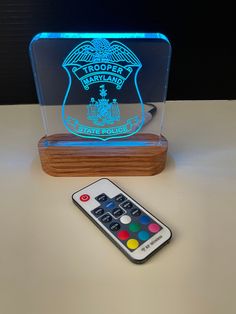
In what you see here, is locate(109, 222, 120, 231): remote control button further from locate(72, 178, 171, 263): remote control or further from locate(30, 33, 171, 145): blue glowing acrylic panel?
locate(30, 33, 171, 145): blue glowing acrylic panel

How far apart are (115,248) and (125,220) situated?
34 mm

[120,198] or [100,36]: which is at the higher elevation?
[100,36]

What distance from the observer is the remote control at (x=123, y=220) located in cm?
36

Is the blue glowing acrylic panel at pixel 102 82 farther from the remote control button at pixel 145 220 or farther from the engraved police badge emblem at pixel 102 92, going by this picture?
the remote control button at pixel 145 220

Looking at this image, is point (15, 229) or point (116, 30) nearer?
point (15, 229)

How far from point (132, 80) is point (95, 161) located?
120 mm

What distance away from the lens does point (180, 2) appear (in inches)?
19.5

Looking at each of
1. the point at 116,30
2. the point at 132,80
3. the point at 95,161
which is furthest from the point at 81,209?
the point at 116,30

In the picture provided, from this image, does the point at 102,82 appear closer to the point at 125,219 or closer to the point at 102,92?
the point at 102,92

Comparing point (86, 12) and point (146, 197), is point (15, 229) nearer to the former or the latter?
point (146, 197)

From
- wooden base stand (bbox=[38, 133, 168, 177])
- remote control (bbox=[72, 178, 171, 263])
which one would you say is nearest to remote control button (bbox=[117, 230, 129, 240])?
remote control (bbox=[72, 178, 171, 263])

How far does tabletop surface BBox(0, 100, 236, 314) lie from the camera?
0.33 metres

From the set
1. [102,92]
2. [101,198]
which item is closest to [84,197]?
[101,198]

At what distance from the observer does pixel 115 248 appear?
37 cm
